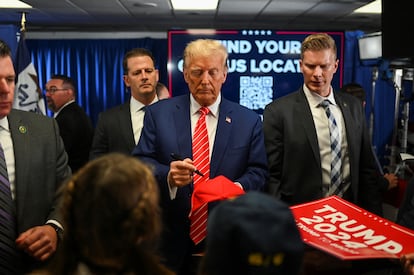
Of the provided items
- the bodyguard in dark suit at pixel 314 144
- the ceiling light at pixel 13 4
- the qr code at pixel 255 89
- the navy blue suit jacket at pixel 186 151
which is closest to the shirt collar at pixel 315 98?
the bodyguard in dark suit at pixel 314 144

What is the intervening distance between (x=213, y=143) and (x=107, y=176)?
1.12 m

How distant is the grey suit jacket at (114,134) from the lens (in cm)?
283

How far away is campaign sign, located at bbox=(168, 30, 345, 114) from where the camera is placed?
4.50 metres

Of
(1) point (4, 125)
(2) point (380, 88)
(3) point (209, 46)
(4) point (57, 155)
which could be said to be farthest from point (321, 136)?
(2) point (380, 88)

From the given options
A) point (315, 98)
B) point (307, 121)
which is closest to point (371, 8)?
point (315, 98)

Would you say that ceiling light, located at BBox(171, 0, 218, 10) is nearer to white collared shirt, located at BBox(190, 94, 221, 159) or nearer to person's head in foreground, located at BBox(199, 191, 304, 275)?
white collared shirt, located at BBox(190, 94, 221, 159)

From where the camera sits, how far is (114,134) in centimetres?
284

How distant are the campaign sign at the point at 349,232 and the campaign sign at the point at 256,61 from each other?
283 centimetres

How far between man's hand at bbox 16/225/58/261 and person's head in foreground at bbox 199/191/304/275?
3.18 feet

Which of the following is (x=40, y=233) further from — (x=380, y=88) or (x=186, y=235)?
(x=380, y=88)

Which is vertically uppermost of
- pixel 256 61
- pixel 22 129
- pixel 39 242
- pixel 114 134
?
pixel 256 61

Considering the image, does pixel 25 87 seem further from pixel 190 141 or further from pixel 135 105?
pixel 190 141

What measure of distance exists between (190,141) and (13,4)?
16.5 ft

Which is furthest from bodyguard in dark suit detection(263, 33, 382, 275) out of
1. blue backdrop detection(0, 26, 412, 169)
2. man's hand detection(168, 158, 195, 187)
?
blue backdrop detection(0, 26, 412, 169)
